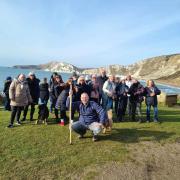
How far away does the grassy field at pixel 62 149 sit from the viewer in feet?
21.6

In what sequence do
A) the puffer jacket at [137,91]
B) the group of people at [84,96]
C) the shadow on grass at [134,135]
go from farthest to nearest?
the puffer jacket at [137,91] < the shadow on grass at [134,135] < the group of people at [84,96]

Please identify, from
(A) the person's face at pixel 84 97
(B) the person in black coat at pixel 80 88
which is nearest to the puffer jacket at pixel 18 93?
(B) the person in black coat at pixel 80 88

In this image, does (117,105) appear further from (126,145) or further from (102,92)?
(126,145)

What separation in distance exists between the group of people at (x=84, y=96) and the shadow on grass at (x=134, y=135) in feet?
1.43

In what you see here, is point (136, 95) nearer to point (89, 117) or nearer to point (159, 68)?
point (89, 117)

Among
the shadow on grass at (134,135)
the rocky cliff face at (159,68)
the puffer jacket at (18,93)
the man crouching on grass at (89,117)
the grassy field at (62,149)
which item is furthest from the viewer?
the rocky cliff face at (159,68)

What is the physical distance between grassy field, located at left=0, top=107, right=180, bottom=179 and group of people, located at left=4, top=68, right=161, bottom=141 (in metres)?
0.55

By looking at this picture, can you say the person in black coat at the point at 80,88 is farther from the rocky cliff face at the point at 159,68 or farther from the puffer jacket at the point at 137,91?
the rocky cliff face at the point at 159,68

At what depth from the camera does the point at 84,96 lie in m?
8.88

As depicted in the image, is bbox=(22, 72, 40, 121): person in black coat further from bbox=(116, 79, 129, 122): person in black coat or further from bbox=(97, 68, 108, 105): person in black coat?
bbox=(116, 79, 129, 122): person in black coat

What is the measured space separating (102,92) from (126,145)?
13.5 feet

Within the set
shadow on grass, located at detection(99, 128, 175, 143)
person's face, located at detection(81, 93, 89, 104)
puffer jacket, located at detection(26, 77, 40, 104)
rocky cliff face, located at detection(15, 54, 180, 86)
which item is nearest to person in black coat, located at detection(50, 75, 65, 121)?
puffer jacket, located at detection(26, 77, 40, 104)

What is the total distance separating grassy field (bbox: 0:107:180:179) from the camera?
659 cm

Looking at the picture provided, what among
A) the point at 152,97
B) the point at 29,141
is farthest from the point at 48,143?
the point at 152,97
